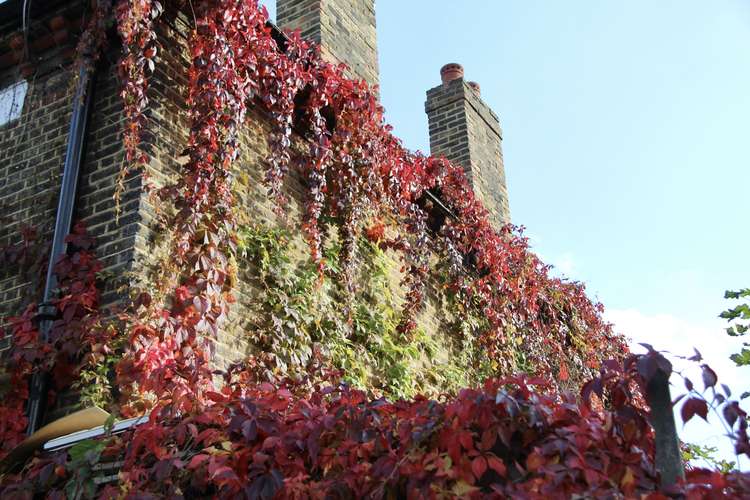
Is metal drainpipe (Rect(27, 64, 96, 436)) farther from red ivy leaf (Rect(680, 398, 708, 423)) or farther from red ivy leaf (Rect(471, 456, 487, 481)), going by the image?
red ivy leaf (Rect(680, 398, 708, 423))

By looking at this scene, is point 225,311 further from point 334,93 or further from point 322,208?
point 334,93

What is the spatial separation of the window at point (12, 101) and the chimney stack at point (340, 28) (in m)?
2.85

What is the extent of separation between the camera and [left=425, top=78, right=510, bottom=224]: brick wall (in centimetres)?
1114

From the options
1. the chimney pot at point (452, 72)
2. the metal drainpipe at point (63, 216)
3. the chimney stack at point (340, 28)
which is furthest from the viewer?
the chimney pot at point (452, 72)

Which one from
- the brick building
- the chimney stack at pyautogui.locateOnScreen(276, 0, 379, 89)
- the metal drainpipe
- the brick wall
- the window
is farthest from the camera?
the brick wall

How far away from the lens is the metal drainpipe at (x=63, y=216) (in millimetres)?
5090

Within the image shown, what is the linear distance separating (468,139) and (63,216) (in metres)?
6.62

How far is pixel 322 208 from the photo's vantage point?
22.8ft

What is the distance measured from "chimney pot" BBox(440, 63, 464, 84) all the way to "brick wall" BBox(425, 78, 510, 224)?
6cm

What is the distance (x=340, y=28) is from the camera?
8.90m

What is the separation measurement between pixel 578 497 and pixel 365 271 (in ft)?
15.7

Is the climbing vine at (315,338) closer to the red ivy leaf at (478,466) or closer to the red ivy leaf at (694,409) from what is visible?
the red ivy leaf at (478,466)

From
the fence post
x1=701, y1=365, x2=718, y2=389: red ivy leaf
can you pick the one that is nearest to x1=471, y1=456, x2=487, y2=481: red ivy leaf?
the fence post

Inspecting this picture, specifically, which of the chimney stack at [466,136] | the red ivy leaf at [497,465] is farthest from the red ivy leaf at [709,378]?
the chimney stack at [466,136]
